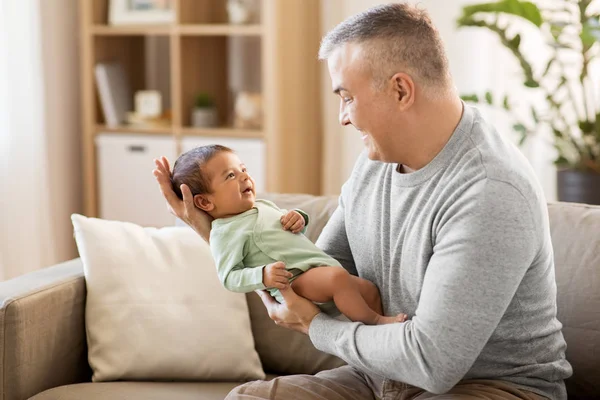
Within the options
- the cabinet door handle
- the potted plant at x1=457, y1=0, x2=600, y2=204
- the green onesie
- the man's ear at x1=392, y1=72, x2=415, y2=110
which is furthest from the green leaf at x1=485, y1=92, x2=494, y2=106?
the man's ear at x1=392, y1=72, x2=415, y2=110

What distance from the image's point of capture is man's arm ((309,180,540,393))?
1505mm

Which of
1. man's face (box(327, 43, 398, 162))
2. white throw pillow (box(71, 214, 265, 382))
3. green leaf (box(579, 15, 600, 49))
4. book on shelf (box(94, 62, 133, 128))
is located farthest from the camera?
book on shelf (box(94, 62, 133, 128))

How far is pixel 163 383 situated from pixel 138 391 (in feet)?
0.33

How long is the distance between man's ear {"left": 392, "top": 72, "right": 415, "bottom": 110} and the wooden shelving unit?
2088 mm

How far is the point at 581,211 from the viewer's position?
206cm

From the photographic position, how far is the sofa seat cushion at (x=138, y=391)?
2.00 metres

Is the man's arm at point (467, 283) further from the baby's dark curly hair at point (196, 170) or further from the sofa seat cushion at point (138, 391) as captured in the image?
the sofa seat cushion at point (138, 391)

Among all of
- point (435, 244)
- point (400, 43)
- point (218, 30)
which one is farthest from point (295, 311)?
point (218, 30)

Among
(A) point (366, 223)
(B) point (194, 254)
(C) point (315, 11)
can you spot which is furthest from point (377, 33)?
(C) point (315, 11)

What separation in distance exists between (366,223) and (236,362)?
0.55m

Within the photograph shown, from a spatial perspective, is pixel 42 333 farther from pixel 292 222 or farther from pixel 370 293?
pixel 370 293

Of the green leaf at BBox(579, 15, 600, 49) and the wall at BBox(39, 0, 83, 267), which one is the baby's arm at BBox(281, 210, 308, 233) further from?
the wall at BBox(39, 0, 83, 267)

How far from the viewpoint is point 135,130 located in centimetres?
391

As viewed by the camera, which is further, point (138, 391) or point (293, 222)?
point (138, 391)
